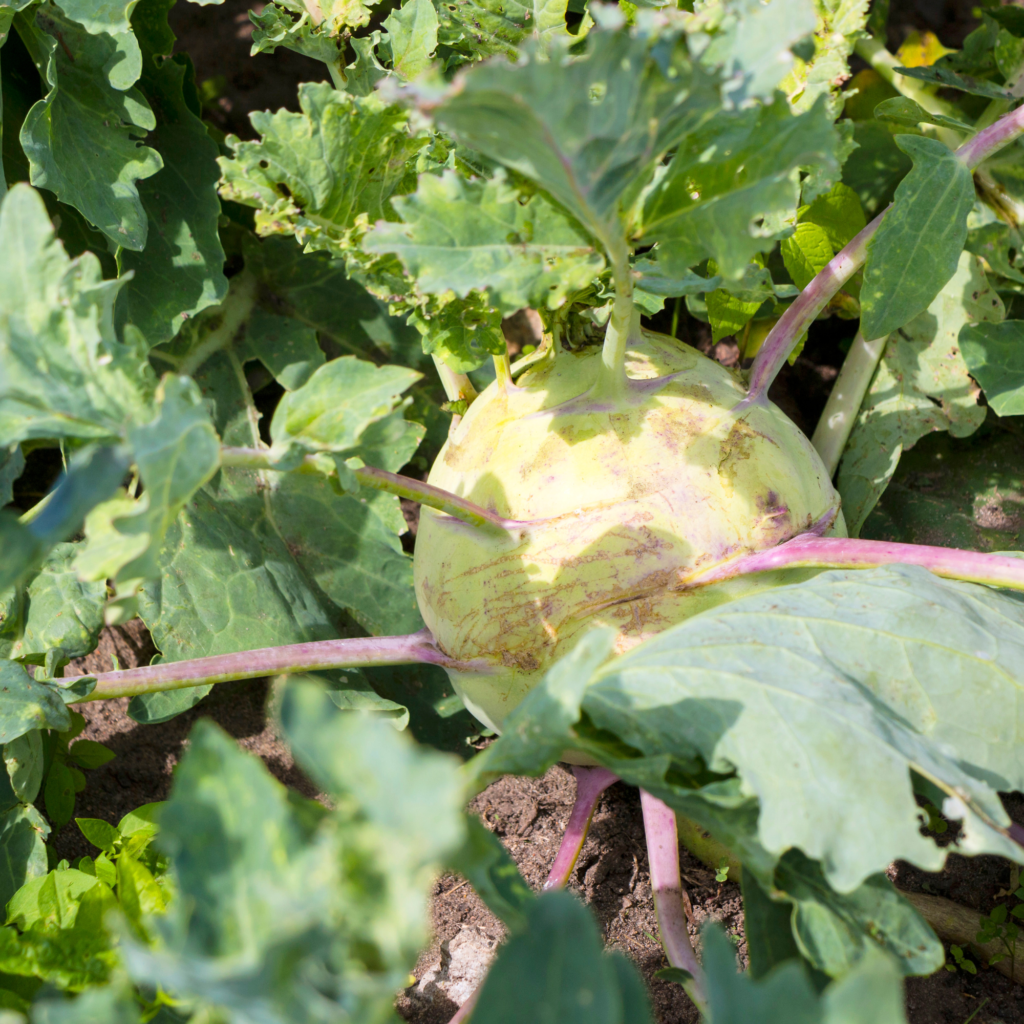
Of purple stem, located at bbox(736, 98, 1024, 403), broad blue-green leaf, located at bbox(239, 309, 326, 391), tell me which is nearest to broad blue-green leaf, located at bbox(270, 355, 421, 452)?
purple stem, located at bbox(736, 98, 1024, 403)

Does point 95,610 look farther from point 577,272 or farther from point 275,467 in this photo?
point 577,272

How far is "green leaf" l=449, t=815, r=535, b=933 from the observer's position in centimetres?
95

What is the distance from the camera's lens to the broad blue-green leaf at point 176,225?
1.84m

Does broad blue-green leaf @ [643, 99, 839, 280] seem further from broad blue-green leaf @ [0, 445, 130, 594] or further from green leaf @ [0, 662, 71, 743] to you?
green leaf @ [0, 662, 71, 743]

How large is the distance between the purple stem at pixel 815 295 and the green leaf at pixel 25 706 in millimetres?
1216

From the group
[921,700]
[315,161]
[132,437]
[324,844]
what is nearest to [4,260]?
[132,437]

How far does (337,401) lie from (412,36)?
840 mm

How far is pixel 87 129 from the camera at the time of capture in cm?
168

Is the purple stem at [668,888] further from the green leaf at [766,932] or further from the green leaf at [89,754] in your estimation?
the green leaf at [89,754]

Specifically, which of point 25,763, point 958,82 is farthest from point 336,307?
point 958,82

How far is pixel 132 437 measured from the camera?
0.97 metres

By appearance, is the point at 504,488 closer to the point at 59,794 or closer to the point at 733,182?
the point at 733,182

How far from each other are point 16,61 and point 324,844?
186cm

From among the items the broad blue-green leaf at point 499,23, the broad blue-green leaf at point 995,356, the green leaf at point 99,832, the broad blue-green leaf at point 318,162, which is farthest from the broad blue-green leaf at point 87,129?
the broad blue-green leaf at point 995,356
